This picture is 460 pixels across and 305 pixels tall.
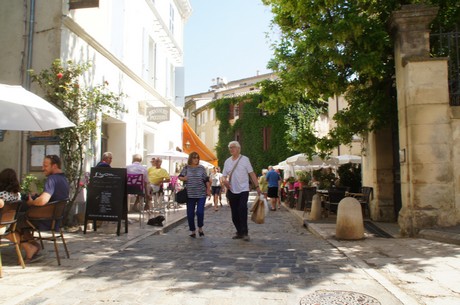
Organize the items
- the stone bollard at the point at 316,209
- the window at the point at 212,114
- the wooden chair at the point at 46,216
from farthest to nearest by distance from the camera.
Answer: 1. the window at the point at 212,114
2. the stone bollard at the point at 316,209
3. the wooden chair at the point at 46,216

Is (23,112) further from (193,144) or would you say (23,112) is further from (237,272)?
(193,144)

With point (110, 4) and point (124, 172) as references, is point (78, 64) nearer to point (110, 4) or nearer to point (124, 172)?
point (124, 172)

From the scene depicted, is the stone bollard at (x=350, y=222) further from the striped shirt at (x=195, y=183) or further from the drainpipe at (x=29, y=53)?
the drainpipe at (x=29, y=53)

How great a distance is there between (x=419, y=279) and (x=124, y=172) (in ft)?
18.7

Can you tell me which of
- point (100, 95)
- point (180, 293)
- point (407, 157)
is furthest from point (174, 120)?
point (180, 293)

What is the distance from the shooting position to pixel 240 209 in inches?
333

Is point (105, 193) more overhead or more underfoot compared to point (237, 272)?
more overhead

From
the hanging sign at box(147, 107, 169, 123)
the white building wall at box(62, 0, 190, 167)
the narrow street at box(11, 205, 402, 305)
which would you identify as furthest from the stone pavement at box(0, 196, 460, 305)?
the hanging sign at box(147, 107, 169, 123)

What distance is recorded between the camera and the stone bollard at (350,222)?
8.24m

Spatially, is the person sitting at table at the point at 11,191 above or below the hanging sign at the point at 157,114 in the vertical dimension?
below

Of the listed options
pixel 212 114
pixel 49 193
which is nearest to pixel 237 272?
pixel 49 193

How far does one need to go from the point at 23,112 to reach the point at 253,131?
38.3 m

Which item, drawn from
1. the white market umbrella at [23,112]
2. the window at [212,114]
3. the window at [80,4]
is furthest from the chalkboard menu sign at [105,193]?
the window at [212,114]

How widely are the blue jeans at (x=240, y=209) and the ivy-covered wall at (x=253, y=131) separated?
3229 cm
